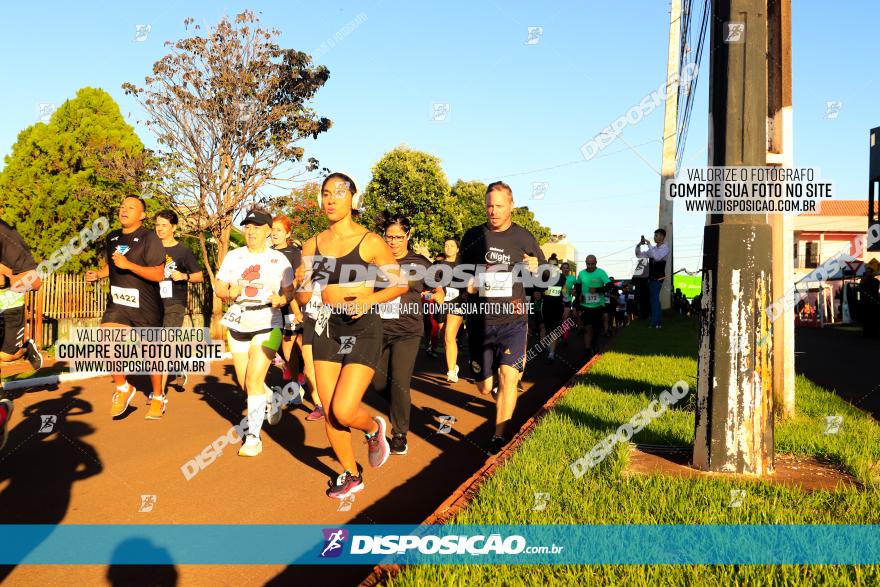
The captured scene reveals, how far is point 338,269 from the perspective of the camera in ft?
16.8

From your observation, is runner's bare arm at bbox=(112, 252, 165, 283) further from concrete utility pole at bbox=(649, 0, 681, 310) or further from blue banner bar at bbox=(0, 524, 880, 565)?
concrete utility pole at bbox=(649, 0, 681, 310)

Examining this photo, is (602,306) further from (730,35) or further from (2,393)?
(2,393)

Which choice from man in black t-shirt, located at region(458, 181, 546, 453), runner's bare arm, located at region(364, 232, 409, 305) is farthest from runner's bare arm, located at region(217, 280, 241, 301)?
man in black t-shirt, located at region(458, 181, 546, 453)

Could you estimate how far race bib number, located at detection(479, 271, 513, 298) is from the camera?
22.1 feet

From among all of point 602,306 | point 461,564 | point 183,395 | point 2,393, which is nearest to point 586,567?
point 461,564

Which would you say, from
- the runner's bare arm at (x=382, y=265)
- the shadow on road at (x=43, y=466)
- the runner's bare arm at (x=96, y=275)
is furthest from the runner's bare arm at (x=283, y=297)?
the runner's bare arm at (x=96, y=275)

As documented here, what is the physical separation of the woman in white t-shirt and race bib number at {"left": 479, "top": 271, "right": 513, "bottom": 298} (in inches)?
70.3

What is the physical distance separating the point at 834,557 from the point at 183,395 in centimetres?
855

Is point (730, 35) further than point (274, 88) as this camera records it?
No

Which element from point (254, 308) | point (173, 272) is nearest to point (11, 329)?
point (254, 308)

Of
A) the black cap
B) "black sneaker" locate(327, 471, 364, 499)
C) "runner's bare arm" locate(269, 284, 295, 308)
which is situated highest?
the black cap

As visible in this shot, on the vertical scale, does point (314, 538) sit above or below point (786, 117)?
below

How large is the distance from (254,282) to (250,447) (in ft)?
4.78

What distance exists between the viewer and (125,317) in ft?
27.0
